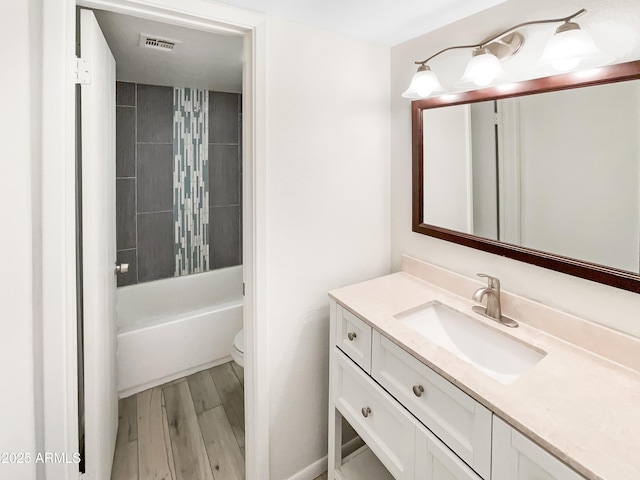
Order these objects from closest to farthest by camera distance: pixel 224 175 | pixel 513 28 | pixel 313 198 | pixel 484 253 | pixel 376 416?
pixel 513 28 < pixel 376 416 < pixel 484 253 < pixel 313 198 < pixel 224 175

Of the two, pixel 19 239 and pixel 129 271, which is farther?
pixel 129 271

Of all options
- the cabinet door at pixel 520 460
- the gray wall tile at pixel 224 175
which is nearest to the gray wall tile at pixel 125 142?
the gray wall tile at pixel 224 175

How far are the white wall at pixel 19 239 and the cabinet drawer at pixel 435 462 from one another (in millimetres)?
1242

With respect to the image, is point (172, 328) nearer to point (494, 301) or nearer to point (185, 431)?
point (185, 431)

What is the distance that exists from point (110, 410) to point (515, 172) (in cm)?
208

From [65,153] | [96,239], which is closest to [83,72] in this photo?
[65,153]

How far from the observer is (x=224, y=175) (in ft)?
10.2

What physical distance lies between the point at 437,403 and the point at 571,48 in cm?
111

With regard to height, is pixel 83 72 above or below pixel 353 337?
above

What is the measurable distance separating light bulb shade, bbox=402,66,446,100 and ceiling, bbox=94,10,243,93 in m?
0.82

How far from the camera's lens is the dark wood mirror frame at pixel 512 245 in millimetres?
968

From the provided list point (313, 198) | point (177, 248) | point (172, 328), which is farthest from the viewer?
point (177, 248)

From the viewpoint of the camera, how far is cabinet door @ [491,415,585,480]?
682 millimetres

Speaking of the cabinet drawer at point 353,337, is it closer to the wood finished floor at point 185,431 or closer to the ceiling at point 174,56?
the wood finished floor at point 185,431
